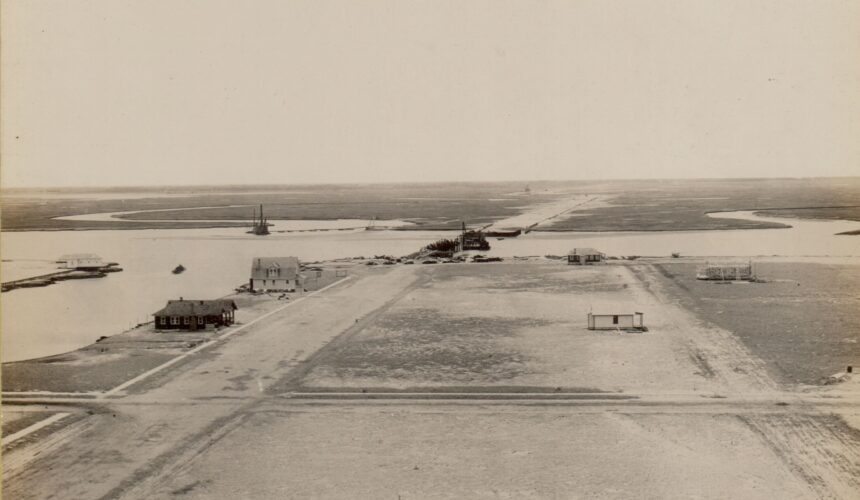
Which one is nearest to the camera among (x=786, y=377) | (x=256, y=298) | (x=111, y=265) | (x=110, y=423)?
(x=110, y=423)

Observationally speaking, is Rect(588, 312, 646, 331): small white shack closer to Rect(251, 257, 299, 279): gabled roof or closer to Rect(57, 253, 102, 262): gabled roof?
Rect(251, 257, 299, 279): gabled roof

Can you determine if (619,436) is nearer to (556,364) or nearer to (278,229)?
(556,364)

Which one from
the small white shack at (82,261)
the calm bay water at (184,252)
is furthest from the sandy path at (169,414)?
the small white shack at (82,261)

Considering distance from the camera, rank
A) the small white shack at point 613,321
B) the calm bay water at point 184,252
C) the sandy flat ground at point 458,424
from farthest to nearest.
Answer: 1. the calm bay water at point 184,252
2. the small white shack at point 613,321
3. the sandy flat ground at point 458,424

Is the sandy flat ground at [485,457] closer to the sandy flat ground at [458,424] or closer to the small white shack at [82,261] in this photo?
the sandy flat ground at [458,424]

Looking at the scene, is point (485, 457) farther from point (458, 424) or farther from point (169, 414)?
point (169, 414)

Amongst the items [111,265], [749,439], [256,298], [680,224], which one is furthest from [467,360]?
[680,224]

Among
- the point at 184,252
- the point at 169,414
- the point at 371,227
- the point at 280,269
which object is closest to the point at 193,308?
the point at 280,269
